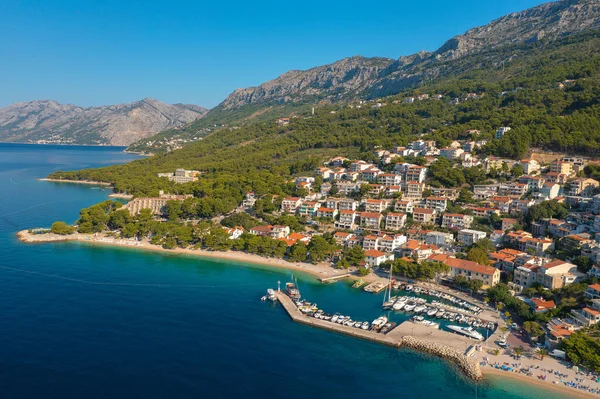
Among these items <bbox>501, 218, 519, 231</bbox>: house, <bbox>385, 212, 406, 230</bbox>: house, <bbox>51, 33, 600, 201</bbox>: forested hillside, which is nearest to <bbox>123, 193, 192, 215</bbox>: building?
<bbox>51, 33, 600, 201</bbox>: forested hillside

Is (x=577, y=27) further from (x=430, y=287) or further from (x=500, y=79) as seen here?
(x=430, y=287)

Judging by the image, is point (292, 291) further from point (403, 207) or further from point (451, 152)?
point (451, 152)

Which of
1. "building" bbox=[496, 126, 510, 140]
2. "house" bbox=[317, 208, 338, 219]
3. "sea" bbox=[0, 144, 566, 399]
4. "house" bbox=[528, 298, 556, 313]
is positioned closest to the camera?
"sea" bbox=[0, 144, 566, 399]

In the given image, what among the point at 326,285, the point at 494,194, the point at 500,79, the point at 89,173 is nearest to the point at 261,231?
the point at 326,285

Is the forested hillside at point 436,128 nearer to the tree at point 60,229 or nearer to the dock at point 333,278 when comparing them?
the tree at point 60,229

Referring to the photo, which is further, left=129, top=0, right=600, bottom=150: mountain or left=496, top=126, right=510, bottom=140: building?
left=129, top=0, right=600, bottom=150: mountain

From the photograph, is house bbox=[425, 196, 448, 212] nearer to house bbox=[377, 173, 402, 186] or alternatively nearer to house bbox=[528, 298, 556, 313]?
house bbox=[377, 173, 402, 186]

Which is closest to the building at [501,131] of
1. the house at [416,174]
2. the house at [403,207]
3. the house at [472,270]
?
the house at [416,174]
